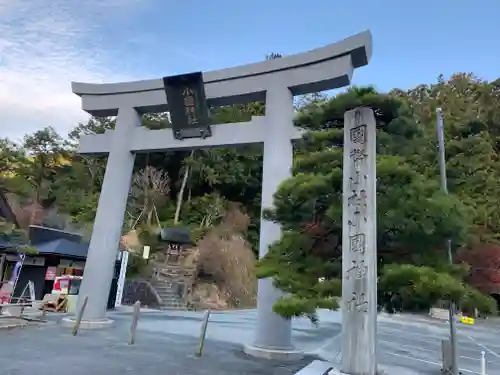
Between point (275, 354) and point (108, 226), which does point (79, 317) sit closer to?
point (108, 226)

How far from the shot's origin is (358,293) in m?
4.35

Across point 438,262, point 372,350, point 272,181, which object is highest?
point 272,181

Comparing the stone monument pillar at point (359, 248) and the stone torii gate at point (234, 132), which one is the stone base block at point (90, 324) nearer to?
the stone torii gate at point (234, 132)

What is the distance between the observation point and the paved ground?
18.4 ft

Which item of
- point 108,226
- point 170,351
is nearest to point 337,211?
point 170,351

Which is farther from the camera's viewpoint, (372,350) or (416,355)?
(416,355)

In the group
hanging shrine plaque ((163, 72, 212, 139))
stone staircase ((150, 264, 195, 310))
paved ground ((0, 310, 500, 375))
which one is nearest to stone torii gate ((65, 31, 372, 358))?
hanging shrine plaque ((163, 72, 212, 139))

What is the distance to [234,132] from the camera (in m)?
8.95

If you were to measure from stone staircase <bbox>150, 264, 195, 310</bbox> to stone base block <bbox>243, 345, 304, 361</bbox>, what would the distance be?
36.0 feet

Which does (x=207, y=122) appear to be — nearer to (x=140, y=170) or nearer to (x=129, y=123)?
(x=129, y=123)

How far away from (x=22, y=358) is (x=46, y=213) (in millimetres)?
22636

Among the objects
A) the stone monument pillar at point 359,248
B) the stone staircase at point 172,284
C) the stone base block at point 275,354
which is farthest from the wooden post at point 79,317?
the stone staircase at point 172,284

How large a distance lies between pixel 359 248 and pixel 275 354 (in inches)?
132

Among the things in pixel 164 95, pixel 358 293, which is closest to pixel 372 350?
pixel 358 293
